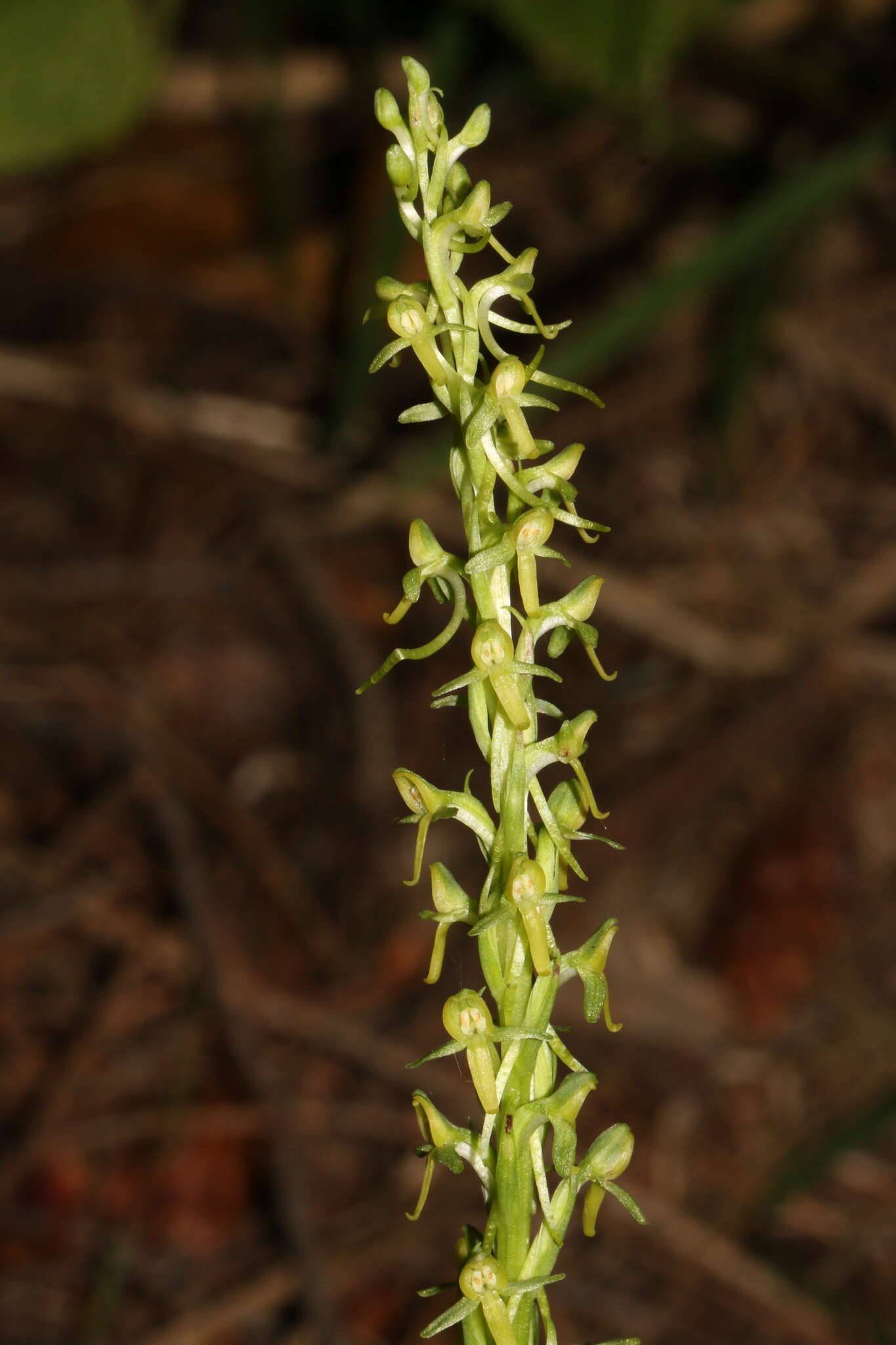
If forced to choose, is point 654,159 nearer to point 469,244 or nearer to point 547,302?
point 547,302

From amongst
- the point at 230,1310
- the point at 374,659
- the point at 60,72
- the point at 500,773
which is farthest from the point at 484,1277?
the point at 60,72

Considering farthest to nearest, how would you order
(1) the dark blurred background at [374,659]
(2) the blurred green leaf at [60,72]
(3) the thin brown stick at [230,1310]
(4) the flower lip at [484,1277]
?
(2) the blurred green leaf at [60,72] < (1) the dark blurred background at [374,659] < (3) the thin brown stick at [230,1310] < (4) the flower lip at [484,1277]

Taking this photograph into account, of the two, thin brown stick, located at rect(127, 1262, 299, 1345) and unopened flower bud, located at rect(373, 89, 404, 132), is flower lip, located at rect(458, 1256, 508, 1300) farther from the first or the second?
thin brown stick, located at rect(127, 1262, 299, 1345)

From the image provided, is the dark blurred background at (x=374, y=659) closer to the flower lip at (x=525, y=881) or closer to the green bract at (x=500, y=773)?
the green bract at (x=500, y=773)

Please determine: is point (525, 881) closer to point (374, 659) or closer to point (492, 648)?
point (492, 648)

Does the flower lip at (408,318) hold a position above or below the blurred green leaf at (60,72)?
below

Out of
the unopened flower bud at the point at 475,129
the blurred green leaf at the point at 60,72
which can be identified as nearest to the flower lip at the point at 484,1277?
the unopened flower bud at the point at 475,129
